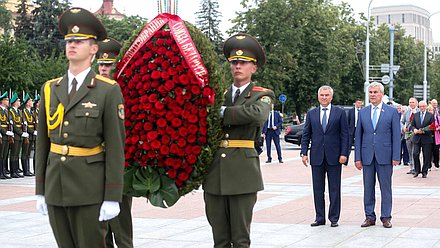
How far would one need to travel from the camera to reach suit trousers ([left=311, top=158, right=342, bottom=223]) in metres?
9.12

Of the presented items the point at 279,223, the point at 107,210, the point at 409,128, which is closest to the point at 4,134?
the point at 279,223

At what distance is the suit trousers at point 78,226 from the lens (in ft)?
14.8

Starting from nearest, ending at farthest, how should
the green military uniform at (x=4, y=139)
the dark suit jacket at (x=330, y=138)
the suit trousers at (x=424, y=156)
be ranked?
the dark suit jacket at (x=330, y=138) → the green military uniform at (x=4, y=139) → the suit trousers at (x=424, y=156)

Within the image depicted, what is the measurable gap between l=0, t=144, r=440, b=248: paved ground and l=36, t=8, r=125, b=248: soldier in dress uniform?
2.65 metres

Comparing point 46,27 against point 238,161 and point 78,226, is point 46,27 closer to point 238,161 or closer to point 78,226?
point 238,161

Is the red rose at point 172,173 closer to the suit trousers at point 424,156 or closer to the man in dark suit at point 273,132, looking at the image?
the suit trousers at point 424,156

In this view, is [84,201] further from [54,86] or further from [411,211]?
[411,211]

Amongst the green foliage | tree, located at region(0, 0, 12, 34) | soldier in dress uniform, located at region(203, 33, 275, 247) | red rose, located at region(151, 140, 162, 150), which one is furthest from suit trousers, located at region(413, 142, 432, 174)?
tree, located at region(0, 0, 12, 34)

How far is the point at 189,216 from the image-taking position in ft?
32.5

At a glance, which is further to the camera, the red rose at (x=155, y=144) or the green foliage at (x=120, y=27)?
the green foliage at (x=120, y=27)

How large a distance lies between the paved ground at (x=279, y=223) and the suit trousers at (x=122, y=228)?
1270 millimetres

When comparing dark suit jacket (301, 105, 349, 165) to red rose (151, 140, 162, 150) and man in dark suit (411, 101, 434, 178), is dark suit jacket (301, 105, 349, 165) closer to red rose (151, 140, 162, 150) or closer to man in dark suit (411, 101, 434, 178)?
red rose (151, 140, 162, 150)

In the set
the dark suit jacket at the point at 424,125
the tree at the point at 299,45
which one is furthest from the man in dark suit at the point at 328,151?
the tree at the point at 299,45

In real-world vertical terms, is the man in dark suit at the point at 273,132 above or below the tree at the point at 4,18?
below
